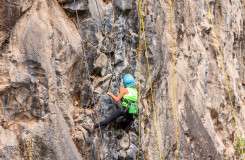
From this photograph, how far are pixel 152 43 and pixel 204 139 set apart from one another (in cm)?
384

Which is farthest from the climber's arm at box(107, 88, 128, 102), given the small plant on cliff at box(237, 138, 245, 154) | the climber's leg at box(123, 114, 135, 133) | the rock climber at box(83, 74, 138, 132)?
the small plant on cliff at box(237, 138, 245, 154)

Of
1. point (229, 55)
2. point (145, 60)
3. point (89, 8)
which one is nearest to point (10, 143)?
point (89, 8)

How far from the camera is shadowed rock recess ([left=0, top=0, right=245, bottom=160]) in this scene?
20.2 feet

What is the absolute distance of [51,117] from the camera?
6395 millimetres

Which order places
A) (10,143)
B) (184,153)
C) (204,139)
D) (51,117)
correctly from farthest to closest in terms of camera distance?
(204,139) → (184,153) → (51,117) → (10,143)

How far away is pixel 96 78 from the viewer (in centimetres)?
772

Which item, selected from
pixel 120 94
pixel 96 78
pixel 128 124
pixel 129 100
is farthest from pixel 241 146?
pixel 96 78

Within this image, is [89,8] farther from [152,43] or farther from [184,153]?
[184,153]

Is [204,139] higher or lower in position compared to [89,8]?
lower

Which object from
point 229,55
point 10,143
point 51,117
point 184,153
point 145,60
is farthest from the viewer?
point 229,55

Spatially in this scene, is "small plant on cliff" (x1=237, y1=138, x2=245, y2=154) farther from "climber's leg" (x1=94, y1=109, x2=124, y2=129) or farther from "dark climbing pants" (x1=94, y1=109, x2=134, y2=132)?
"climber's leg" (x1=94, y1=109, x2=124, y2=129)

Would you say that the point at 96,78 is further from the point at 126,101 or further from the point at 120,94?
the point at 126,101

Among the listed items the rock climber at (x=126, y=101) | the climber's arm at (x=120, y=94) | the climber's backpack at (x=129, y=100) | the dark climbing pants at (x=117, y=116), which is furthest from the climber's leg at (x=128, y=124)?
the climber's arm at (x=120, y=94)

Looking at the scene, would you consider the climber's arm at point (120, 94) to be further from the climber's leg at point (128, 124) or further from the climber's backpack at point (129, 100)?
the climber's leg at point (128, 124)
